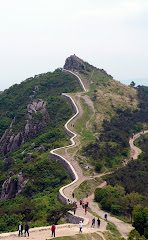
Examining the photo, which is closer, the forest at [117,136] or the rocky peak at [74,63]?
the forest at [117,136]

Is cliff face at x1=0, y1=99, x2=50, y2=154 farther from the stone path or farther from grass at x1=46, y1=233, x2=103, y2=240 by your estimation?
grass at x1=46, y1=233, x2=103, y2=240

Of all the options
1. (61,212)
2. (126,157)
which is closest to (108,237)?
(61,212)

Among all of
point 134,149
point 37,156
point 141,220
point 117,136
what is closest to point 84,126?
point 117,136

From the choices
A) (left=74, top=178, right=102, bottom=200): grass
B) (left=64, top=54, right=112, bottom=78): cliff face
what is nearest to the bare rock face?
(left=74, top=178, right=102, bottom=200): grass

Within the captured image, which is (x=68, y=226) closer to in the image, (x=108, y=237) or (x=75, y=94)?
(x=108, y=237)

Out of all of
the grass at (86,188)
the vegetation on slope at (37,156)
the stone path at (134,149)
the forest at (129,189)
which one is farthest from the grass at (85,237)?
the stone path at (134,149)

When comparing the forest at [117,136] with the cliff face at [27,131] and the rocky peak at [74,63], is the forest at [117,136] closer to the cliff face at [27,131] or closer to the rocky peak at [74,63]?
the cliff face at [27,131]

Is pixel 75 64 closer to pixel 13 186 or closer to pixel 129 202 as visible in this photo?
pixel 13 186
